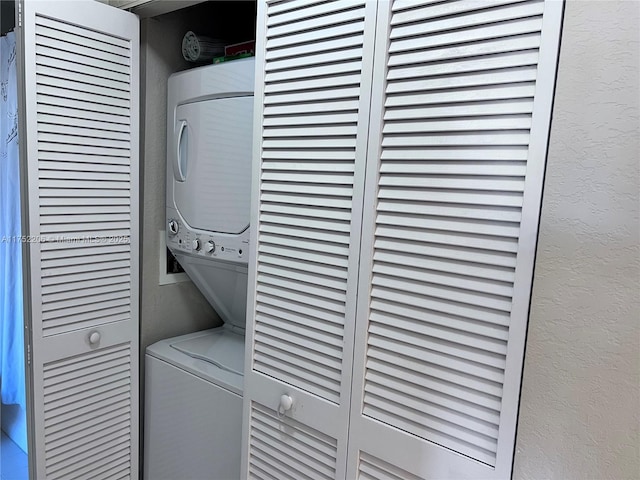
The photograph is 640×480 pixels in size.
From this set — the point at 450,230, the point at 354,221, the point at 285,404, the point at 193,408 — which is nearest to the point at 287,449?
the point at 285,404

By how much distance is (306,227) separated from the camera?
4.27ft

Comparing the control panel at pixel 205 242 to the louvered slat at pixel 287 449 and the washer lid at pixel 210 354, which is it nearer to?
the washer lid at pixel 210 354

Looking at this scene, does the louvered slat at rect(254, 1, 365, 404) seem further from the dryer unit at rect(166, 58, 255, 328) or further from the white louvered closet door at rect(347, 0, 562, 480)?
the dryer unit at rect(166, 58, 255, 328)

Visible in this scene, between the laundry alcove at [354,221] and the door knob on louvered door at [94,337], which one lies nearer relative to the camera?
the laundry alcove at [354,221]

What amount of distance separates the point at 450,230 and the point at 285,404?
0.68 m

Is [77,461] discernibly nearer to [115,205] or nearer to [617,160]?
[115,205]

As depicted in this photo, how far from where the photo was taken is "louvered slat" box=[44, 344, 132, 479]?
5.67 ft

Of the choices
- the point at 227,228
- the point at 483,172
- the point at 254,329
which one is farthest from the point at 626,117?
the point at 227,228

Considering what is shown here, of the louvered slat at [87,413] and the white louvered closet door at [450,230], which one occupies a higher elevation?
the white louvered closet door at [450,230]

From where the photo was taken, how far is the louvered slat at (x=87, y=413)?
173 centimetres

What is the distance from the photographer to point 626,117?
80 centimetres

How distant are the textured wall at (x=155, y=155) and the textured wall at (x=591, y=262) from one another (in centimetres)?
157

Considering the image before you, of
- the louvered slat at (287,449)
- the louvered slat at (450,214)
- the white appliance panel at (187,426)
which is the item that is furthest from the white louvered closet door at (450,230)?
the white appliance panel at (187,426)

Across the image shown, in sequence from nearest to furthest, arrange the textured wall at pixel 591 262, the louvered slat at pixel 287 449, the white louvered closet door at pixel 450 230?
1. the textured wall at pixel 591 262
2. the white louvered closet door at pixel 450 230
3. the louvered slat at pixel 287 449
